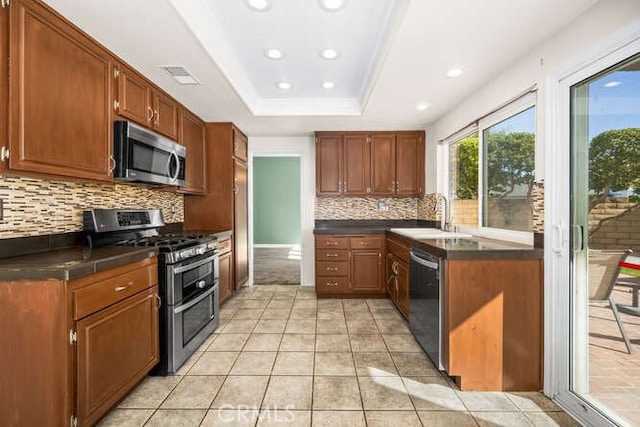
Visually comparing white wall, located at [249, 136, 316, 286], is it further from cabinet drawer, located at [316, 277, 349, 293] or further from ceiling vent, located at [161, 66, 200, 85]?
ceiling vent, located at [161, 66, 200, 85]

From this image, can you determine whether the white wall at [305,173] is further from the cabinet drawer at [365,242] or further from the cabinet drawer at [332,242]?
the cabinet drawer at [365,242]

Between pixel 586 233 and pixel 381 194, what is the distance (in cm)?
256

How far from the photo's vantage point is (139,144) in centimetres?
231

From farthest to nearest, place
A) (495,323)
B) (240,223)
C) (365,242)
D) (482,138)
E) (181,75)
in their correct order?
(240,223) < (365,242) < (482,138) < (181,75) < (495,323)

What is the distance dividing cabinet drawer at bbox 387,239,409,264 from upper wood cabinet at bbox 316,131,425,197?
839 mm

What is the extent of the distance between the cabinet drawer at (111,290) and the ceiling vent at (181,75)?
145 centimetres

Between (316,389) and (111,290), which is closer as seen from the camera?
(111,290)

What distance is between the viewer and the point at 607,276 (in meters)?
1.65

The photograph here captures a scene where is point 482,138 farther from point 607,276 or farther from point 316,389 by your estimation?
point 316,389

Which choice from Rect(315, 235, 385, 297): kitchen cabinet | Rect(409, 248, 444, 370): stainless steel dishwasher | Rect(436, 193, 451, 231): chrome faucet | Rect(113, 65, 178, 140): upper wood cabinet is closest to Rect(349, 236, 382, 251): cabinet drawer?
Rect(315, 235, 385, 297): kitchen cabinet

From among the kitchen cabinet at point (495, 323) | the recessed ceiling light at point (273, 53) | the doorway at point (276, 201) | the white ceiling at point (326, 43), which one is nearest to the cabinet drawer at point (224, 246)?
the white ceiling at point (326, 43)

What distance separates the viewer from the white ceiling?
1670 mm

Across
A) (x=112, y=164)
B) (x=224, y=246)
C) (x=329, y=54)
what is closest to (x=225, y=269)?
(x=224, y=246)

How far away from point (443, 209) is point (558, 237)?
1879 mm
